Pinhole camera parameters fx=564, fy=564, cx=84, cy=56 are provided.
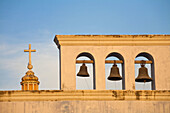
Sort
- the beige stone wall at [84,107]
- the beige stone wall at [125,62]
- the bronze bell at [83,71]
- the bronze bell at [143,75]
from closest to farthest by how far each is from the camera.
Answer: the beige stone wall at [84,107] → the beige stone wall at [125,62] → the bronze bell at [143,75] → the bronze bell at [83,71]

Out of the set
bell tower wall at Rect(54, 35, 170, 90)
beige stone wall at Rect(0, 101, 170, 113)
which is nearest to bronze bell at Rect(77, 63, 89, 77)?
bell tower wall at Rect(54, 35, 170, 90)

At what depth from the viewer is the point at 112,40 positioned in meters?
19.6

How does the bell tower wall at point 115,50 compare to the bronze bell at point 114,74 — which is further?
the bronze bell at point 114,74

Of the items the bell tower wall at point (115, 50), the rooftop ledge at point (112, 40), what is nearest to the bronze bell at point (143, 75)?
the bell tower wall at point (115, 50)

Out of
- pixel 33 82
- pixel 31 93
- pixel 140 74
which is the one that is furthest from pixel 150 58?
pixel 33 82

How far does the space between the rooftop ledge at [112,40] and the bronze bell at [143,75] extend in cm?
92

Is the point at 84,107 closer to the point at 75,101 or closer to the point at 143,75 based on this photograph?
the point at 75,101

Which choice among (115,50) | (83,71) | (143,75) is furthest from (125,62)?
(83,71)

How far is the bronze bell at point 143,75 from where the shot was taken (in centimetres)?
1969

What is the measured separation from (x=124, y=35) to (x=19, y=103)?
4296 millimetres

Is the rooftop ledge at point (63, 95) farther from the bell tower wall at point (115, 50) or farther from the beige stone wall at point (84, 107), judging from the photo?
the bell tower wall at point (115, 50)

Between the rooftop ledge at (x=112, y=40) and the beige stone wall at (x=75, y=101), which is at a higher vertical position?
the rooftop ledge at (x=112, y=40)

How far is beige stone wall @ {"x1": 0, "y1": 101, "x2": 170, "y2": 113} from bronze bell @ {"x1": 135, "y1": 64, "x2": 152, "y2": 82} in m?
0.95

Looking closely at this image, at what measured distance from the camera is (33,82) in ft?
127
